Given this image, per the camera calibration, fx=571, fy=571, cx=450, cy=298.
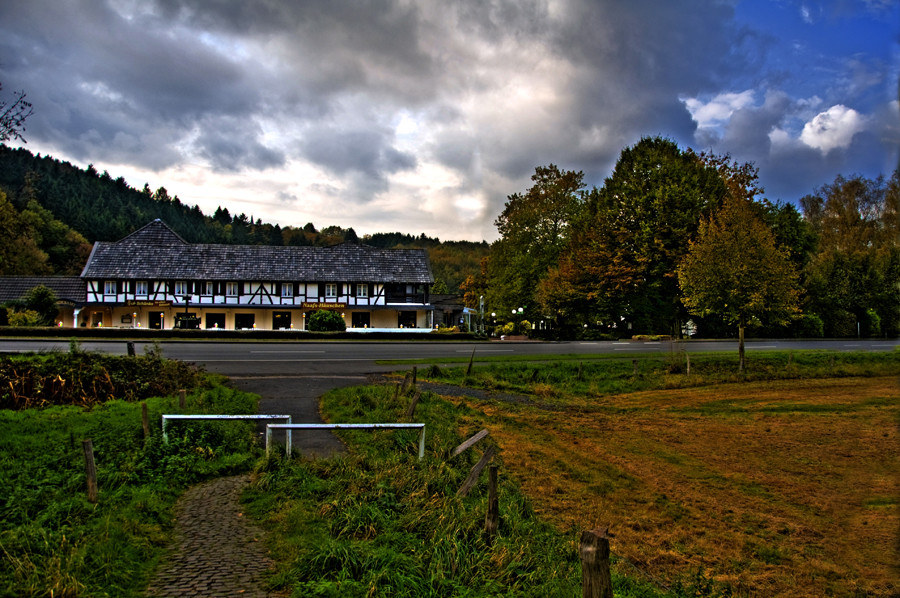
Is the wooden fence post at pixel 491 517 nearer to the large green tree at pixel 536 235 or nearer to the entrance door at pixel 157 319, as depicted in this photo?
the large green tree at pixel 536 235

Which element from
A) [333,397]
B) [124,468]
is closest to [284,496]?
[124,468]

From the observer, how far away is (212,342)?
119 feet

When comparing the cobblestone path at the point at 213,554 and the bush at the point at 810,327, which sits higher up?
the bush at the point at 810,327

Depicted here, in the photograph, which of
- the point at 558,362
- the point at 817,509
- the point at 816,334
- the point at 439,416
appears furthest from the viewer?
the point at 816,334

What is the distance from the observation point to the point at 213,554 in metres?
6.21

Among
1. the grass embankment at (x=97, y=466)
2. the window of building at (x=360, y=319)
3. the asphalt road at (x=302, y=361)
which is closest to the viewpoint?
the grass embankment at (x=97, y=466)

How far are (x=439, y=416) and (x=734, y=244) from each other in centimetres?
1707

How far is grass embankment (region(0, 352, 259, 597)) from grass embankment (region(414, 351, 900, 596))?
5643mm

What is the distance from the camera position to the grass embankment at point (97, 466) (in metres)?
5.36

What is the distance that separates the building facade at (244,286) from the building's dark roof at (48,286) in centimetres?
90

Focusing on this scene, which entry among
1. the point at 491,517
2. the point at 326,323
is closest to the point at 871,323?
the point at 326,323

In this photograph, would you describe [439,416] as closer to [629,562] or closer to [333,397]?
[333,397]

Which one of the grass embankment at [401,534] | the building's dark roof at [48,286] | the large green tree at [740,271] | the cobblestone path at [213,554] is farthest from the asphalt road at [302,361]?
the building's dark roof at [48,286]

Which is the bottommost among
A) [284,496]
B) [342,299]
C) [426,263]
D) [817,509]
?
[817,509]
